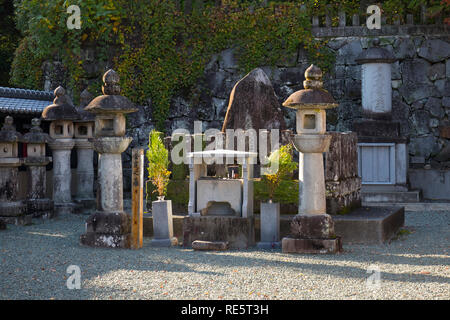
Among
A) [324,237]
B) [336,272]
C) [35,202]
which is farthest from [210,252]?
[35,202]

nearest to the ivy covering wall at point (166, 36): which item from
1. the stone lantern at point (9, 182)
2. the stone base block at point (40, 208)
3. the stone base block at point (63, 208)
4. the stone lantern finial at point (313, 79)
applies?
the stone base block at point (63, 208)

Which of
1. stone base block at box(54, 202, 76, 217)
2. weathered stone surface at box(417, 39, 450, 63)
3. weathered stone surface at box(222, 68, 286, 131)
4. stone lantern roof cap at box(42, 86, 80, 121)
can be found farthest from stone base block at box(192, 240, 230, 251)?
weathered stone surface at box(417, 39, 450, 63)

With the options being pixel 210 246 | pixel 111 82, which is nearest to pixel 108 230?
pixel 210 246

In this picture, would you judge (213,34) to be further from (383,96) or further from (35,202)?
(35,202)

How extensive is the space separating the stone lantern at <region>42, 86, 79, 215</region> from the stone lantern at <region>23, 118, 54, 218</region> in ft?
1.38

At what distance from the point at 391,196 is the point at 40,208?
23.7ft

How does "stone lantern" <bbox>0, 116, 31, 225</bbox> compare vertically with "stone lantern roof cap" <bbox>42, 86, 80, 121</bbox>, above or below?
below

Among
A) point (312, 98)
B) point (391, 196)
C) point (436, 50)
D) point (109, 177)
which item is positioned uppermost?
point (436, 50)

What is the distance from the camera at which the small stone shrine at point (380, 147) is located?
14.0m

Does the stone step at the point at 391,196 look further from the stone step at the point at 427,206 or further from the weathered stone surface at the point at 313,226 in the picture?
the weathered stone surface at the point at 313,226

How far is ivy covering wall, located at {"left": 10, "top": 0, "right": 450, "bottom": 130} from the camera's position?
55.5 ft

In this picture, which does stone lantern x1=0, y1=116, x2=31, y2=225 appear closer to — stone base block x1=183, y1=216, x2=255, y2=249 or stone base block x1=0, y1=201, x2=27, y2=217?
stone base block x1=0, y1=201, x2=27, y2=217

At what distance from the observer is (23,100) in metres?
14.9

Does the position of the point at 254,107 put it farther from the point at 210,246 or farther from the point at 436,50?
the point at 436,50
